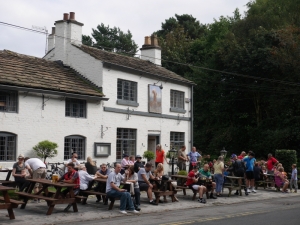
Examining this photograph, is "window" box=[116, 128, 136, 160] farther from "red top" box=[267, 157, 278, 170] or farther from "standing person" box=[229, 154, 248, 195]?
"red top" box=[267, 157, 278, 170]

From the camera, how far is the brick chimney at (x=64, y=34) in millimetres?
26328

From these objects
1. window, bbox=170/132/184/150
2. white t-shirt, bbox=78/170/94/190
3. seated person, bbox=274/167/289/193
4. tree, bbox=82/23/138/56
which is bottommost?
seated person, bbox=274/167/289/193

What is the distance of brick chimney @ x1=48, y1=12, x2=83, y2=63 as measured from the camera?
86.4 feet

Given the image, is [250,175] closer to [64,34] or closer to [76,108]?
[76,108]

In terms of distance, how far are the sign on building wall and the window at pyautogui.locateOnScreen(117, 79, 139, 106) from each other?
1.24m

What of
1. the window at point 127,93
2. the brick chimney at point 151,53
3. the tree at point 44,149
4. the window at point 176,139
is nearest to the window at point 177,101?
the window at point 176,139

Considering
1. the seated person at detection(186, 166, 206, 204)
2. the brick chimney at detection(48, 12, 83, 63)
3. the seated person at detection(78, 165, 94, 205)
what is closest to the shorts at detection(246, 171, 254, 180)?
the seated person at detection(186, 166, 206, 204)

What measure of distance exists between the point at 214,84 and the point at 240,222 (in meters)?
31.2

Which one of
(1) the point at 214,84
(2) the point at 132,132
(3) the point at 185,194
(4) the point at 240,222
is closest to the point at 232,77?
(1) the point at 214,84

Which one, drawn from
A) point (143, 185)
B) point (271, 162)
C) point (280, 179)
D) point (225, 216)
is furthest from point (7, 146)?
point (271, 162)

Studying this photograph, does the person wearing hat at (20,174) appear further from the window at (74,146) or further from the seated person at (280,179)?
the seated person at (280,179)

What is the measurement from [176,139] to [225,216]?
15548mm

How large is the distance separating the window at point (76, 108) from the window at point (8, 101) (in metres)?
3.00

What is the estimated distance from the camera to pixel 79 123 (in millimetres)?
23391
